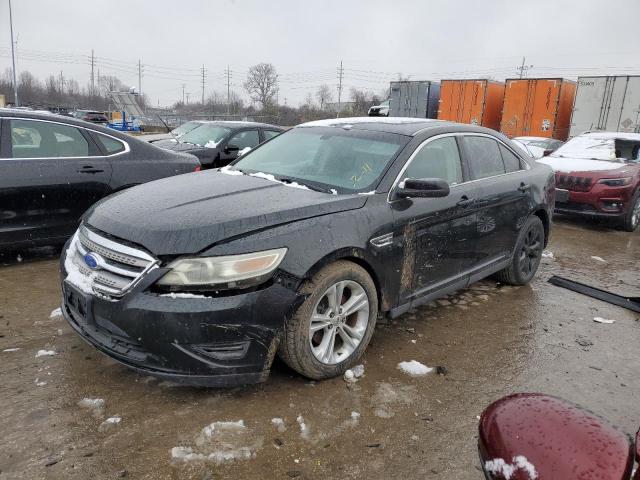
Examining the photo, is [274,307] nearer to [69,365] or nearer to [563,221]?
[69,365]

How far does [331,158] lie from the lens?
3744mm

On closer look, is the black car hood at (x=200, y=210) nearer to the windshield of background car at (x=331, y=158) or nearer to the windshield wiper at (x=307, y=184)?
the windshield wiper at (x=307, y=184)

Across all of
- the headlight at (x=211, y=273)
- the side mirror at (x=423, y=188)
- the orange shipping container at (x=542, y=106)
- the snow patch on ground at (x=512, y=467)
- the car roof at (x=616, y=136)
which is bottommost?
the headlight at (x=211, y=273)

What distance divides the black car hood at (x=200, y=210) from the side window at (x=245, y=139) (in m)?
5.93

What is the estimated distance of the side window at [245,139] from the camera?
9.30m

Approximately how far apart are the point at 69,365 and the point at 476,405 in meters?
2.52

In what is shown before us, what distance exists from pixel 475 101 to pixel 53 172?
18.6 m

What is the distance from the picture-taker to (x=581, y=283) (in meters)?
5.36

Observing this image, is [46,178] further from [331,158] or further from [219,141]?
[219,141]

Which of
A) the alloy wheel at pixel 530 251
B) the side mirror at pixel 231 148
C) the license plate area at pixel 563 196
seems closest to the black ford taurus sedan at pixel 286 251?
the alloy wheel at pixel 530 251

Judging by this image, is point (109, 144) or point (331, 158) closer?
point (331, 158)

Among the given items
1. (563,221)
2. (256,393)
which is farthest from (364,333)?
(563,221)

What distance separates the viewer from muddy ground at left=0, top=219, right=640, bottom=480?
2.33 meters

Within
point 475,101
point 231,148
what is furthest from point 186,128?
point 475,101
